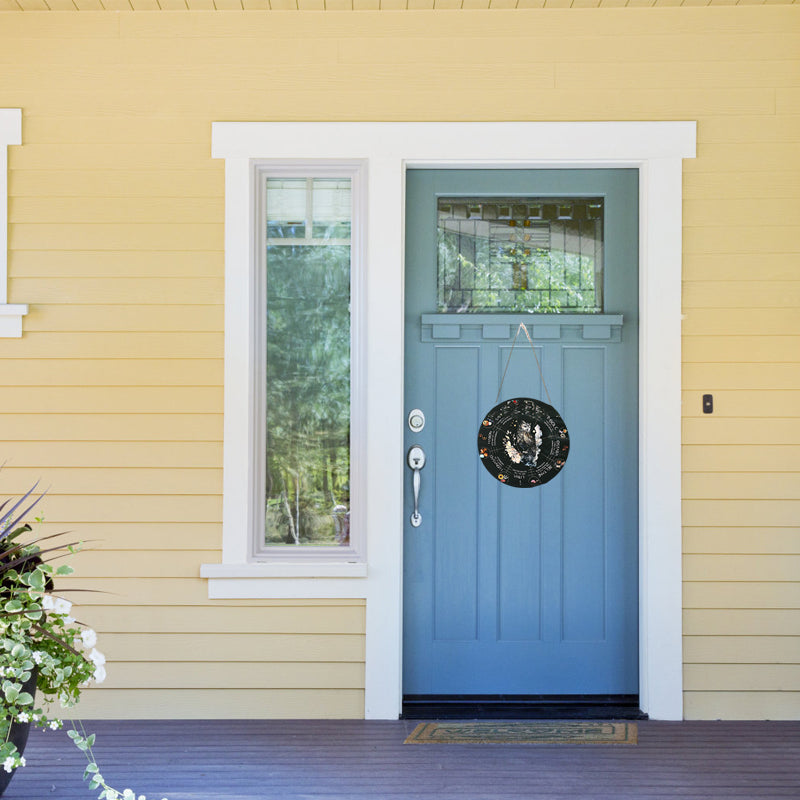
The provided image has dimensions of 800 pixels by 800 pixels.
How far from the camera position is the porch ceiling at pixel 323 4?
334 cm

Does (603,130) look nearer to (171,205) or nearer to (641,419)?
(641,419)

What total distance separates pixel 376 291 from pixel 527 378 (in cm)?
70

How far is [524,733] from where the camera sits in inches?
128

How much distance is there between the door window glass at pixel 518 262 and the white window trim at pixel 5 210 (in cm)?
165

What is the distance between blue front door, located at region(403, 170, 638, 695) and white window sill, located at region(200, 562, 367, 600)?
0.26 m

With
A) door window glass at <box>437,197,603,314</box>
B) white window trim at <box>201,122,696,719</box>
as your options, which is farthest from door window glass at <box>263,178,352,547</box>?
door window glass at <box>437,197,603,314</box>

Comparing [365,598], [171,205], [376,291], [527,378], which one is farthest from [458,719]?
[171,205]

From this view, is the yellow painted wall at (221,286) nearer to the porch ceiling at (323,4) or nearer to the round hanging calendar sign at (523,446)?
the porch ceiling at (323,4)

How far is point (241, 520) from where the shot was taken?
11.2 ft

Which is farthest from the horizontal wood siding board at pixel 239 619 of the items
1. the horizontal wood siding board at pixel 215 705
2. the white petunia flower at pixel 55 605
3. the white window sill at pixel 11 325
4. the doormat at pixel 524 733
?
the white window sill at pixel 11 325

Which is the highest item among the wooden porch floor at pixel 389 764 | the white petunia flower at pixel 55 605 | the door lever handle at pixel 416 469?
the door lever handle at pixel 416 469

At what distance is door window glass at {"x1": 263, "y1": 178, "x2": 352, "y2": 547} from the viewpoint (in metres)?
3.51

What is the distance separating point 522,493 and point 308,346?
103cm

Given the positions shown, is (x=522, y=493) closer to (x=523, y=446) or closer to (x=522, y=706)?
(x=523, y=446)
